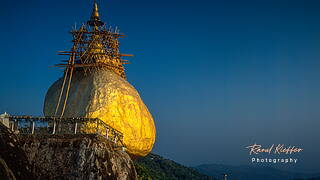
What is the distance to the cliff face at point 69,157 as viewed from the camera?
19109 millimetres

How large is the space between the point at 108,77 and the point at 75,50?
13.0 ft

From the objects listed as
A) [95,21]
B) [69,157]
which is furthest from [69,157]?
[95,21]

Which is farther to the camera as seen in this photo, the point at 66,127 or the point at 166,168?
the point at 166,168

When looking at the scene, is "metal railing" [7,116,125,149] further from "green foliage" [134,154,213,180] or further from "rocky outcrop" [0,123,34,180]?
"green foliage" [134,154,213,180]

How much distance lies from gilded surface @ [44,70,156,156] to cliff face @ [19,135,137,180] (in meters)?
3.43

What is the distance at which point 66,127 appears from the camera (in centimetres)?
2286

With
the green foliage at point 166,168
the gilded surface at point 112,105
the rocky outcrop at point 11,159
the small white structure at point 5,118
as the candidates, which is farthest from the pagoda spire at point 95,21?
the green foliage at point 166,168

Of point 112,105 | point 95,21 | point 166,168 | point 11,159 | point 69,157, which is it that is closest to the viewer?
point 11,159

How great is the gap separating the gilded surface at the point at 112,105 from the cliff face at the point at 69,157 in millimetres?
3426

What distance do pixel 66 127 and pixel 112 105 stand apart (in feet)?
10.1

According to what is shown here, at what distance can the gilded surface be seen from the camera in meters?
23.9

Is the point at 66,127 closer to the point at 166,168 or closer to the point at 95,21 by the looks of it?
the point at 95,21

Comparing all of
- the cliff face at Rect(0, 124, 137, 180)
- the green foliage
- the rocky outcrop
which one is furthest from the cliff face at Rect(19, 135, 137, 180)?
the green foliage

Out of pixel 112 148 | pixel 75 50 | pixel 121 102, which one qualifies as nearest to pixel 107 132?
pixel 112 148
